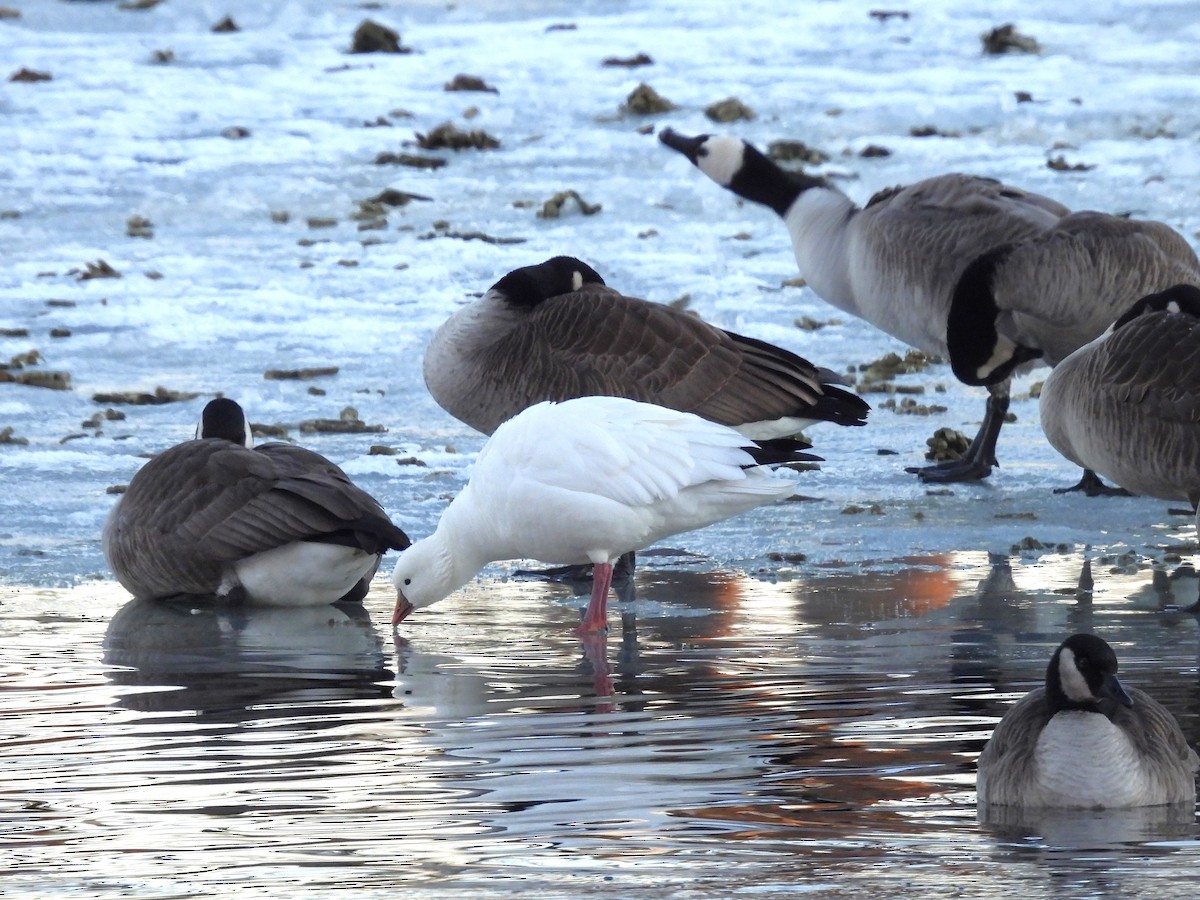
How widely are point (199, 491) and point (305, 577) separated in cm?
47

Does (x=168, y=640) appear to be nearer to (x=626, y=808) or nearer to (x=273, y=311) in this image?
(x=626, y=808)

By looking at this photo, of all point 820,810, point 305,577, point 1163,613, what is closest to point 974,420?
point 1163,613

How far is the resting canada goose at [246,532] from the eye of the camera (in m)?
6.21

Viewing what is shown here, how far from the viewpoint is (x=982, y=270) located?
340 inches

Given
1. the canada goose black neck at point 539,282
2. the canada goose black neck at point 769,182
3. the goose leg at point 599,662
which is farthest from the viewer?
the canada goose black neck at point 769,182

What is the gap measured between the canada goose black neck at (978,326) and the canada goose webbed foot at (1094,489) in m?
0.78

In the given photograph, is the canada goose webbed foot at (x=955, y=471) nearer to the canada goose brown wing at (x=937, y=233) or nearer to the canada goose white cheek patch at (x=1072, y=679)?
the canada goose brown wing at (x=937, y=233)

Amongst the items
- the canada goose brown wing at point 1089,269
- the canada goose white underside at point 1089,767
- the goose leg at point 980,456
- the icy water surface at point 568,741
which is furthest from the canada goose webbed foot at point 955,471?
the canada goose white underside at point 1089,767

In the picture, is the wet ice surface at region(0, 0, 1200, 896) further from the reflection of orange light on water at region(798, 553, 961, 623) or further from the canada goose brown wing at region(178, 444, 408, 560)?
the canada goose brown wing at region(178, 444, 408, 560)

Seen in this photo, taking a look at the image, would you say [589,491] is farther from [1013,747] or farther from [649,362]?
[1013,747]

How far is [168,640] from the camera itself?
5836 millimetres

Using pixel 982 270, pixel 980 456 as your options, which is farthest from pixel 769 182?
pixel 980 456

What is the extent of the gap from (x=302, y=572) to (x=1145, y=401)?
9.69 ft

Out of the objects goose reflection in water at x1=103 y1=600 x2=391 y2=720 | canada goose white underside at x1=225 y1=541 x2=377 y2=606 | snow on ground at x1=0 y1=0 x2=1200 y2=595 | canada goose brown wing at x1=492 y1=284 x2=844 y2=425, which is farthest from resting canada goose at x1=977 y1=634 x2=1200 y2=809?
canada goose brown wing at x1=492 y1=284 x2=844 y2=425
